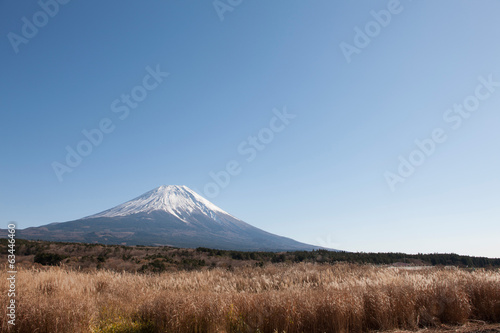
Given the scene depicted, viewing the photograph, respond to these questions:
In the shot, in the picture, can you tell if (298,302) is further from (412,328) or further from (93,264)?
(93,264)

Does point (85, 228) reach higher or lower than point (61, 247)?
lower

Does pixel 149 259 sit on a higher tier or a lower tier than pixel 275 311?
lower

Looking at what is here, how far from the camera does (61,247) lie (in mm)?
28016

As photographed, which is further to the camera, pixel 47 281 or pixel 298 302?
pixel 47 281

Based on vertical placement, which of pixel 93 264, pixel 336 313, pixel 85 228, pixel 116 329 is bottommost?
pixel 85 228

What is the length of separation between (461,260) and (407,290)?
33939 millimetres

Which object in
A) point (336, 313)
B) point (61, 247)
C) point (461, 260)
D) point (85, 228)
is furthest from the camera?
point (85, 228)

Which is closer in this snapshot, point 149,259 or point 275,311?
point 275,311

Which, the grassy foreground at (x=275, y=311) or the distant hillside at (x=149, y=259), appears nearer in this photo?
the grassy foreground at (x=275, y=311)

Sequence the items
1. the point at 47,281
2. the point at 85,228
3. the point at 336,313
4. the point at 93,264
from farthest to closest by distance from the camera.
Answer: the point at 85,228 < the point at 93,264 < the point at 47,281 < the point at 336,313

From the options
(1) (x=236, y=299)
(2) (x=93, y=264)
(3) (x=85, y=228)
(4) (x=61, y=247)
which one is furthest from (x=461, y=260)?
(3) (x=85, y=228)

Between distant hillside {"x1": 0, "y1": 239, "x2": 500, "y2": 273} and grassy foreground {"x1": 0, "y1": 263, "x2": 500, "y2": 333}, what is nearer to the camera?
grassy foreground {"x1": 0, "y1": 263, "x2": 500, "y2": 333}

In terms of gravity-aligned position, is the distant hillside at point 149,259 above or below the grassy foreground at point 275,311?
below

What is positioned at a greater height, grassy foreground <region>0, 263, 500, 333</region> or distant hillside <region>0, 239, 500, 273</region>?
grassy foreground <region>0, 263, 500, 333</region>
